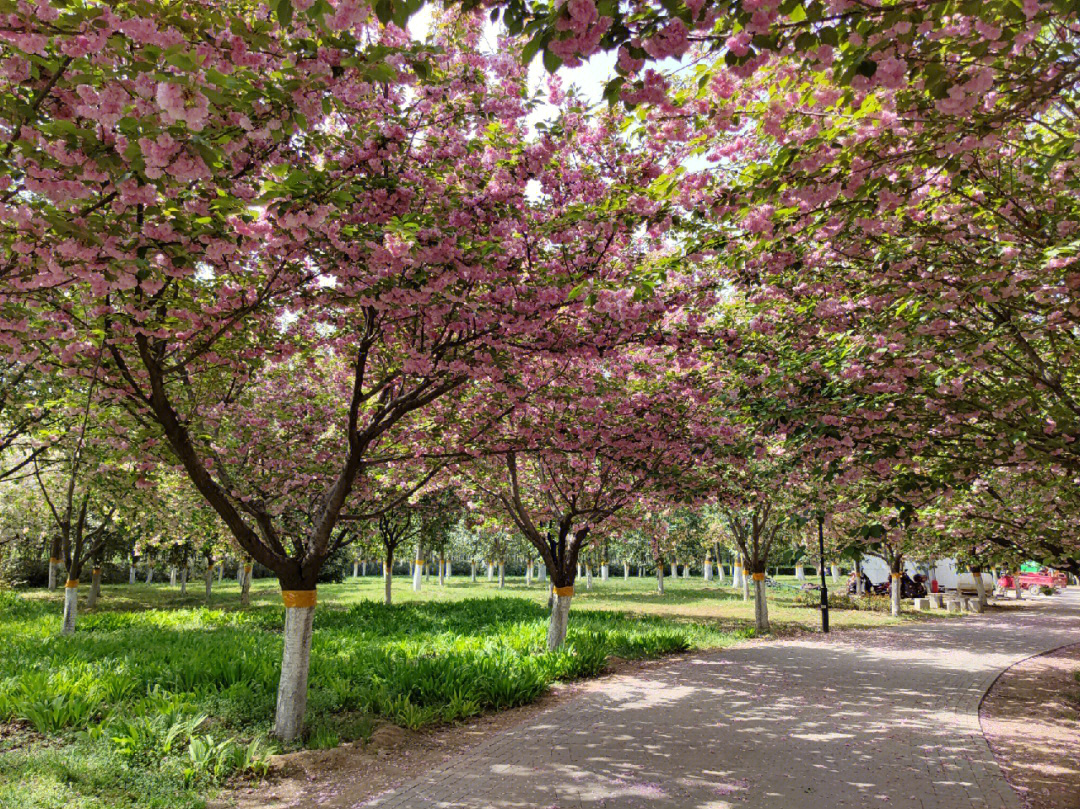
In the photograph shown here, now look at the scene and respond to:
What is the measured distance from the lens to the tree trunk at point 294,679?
260 inches

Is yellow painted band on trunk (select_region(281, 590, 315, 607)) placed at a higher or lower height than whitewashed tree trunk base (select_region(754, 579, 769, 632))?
higher

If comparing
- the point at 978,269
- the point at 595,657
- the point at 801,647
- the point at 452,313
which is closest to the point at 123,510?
the point at 595,657

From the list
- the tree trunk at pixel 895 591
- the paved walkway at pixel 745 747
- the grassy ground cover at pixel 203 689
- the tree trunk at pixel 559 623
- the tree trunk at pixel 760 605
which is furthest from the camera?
the tree trunk at pixel 895 591

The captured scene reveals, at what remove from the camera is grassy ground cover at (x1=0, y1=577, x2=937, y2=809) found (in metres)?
5.44

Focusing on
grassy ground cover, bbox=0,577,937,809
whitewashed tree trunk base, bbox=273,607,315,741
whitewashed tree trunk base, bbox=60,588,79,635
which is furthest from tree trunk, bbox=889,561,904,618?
whitewashed tree trunk base, bbox=60,588,79,635

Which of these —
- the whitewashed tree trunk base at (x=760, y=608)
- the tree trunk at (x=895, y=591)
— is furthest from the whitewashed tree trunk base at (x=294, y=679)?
the tree trunk at (x=895, y=591)

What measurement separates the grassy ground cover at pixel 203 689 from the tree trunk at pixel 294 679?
24cm

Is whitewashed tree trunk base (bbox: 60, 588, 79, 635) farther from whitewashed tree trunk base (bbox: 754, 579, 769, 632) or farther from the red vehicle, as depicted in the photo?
the red vehicle

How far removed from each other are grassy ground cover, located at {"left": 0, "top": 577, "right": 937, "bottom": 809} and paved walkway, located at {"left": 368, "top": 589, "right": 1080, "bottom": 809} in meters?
1.16

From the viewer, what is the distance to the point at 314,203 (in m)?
4.18

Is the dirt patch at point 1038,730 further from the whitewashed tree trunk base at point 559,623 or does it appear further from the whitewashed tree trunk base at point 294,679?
the whitewashed tree trunk base at point 294,679

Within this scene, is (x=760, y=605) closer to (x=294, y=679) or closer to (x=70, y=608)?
(x=294, y=679)

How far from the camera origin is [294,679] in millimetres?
6680

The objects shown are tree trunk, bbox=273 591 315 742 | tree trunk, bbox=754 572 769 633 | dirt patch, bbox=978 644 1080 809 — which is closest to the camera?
dirt patch, bbox=978 644 1080 809
